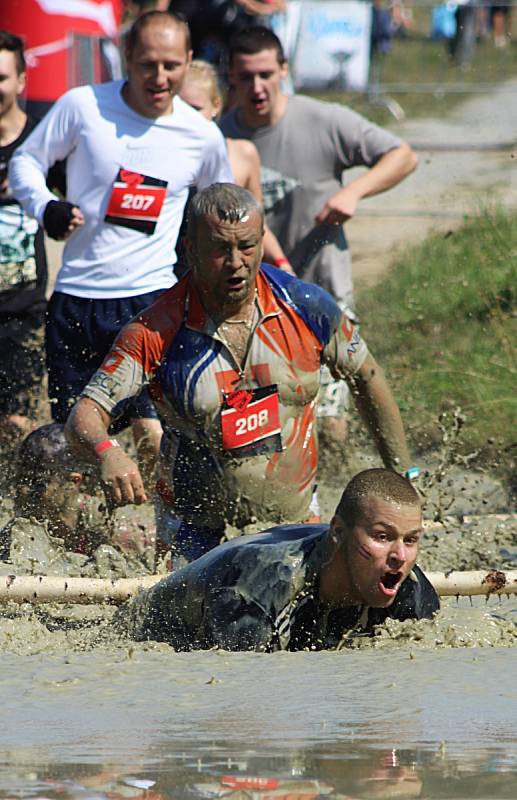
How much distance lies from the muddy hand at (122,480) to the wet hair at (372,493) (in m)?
0.76

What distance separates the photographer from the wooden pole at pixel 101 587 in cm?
589

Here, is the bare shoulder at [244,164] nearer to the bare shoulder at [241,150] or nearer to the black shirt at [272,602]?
the bare shoulder at [241,150]

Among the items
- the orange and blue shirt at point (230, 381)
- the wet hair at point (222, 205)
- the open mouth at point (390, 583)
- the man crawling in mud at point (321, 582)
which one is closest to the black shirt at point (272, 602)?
the man crawling in mud at point (321, 582)

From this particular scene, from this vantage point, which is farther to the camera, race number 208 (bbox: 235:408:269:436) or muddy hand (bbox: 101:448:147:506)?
race number 208 (bbox: 235:408:269:436)

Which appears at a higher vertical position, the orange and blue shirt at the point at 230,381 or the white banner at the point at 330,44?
the white banner at the point at 330,44

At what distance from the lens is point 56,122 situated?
726 cm

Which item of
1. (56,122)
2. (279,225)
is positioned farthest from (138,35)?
(279,225)

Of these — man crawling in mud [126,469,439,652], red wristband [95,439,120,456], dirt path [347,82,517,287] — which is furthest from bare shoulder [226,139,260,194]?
dirt path [347,82,517,287]

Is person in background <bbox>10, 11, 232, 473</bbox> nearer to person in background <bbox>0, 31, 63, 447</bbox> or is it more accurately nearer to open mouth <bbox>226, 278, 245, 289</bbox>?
person in background <bbox>0, 31, 63, 447</bbox>

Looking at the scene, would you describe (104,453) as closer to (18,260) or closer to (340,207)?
(18,260)

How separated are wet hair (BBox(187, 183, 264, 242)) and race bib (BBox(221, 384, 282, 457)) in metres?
0.61

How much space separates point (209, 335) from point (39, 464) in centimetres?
124

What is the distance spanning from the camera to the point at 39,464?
6.79 m

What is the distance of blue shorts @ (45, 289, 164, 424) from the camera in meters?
7.21
